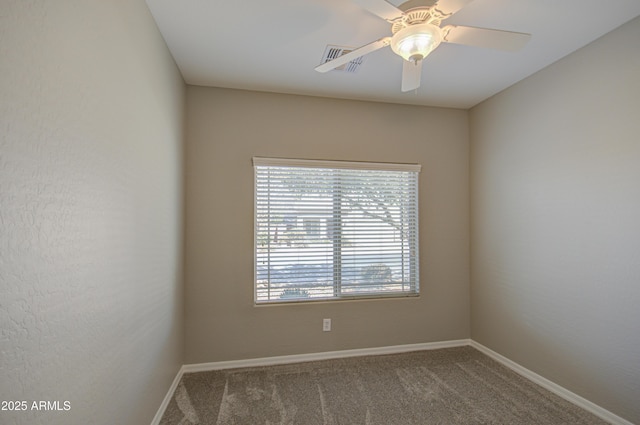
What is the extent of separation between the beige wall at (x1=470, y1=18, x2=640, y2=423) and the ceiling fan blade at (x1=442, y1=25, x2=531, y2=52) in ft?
3.28

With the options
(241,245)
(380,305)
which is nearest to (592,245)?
(380,305)

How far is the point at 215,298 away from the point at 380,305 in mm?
1618

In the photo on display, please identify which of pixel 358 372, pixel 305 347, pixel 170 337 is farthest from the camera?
pixel 305 347

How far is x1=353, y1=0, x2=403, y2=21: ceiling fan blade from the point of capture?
1.28 m

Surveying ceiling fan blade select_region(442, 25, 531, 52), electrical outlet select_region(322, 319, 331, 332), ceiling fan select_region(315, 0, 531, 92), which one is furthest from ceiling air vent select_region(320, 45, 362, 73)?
electrical outlet select_region(322, 319, 331, 332)

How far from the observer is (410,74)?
183 centimetres

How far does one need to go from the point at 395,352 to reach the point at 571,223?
6.27 ft

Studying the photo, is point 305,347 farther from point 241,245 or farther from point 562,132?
point 562,132

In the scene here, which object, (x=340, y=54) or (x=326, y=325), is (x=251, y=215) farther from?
(x=340, y=54)

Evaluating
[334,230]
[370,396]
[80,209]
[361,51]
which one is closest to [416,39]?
[361,51]

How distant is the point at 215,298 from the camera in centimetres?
261

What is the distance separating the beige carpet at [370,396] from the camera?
1.95 m

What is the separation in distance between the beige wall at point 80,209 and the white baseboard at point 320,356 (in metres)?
0.73

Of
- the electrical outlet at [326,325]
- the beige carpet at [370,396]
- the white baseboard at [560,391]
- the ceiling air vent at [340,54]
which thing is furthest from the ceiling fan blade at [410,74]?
the white baseboard at [560,391]
